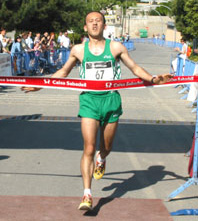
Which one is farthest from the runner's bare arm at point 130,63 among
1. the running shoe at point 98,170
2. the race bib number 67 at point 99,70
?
the running shoe at point 98,170

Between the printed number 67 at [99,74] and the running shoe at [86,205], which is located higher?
the printed number 67 at [99,74]

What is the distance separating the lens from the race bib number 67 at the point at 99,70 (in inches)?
211

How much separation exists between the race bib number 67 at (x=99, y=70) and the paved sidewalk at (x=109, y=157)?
1.38 metres

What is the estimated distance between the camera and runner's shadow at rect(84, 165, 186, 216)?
18.4 ft

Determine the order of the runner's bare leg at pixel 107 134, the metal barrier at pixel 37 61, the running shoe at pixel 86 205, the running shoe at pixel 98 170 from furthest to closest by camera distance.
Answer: the metal barrier at pixel 37 61
the running shoe at pixel 98 170
the runner's bare leg at pixel 107 134
the running shoe at pixel 86 205

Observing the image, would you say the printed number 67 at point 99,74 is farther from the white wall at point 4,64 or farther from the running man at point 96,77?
the white wall at point 4,64

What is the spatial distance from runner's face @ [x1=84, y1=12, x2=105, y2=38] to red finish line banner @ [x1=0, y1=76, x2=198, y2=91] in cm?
52

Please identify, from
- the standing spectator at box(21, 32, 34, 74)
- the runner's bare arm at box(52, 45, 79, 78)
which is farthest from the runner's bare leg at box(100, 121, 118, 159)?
the standing spectator at box(21, 32, 34, 74)

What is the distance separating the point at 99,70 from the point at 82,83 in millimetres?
268

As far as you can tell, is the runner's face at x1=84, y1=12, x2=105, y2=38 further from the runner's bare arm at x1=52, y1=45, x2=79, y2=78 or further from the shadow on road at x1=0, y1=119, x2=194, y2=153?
the shadow on road at x1=0, y1=119, x2=194, y2=153

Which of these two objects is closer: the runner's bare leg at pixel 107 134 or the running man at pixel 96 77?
the running man at pixel 96 77

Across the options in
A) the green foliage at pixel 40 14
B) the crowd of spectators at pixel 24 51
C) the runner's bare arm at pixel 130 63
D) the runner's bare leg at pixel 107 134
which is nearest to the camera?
the runner's bare arm at pixel 130 63

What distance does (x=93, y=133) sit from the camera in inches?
207

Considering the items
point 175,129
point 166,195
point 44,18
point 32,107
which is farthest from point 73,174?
point 44,18
